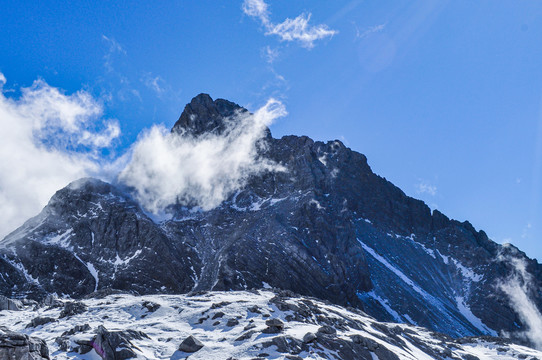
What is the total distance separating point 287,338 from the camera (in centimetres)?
4338

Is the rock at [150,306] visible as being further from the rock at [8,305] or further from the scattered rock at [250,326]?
the rock at [8,305]

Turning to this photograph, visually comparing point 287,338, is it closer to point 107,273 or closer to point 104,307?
point 104,307

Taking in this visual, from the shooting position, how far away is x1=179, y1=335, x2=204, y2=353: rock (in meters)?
42.7

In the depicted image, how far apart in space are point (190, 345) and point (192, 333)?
6790 mm

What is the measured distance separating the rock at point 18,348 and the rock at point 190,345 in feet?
55.6

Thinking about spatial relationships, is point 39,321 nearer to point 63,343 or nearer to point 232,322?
point 63,343

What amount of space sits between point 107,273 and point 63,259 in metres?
16.6

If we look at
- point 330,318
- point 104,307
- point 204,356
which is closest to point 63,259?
point 104,307

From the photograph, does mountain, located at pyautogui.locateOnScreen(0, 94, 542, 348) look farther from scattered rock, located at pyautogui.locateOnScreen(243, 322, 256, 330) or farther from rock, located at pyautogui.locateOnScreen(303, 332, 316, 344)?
rock, located at pyautogui.locateOnScreen(303, 332, 316, 344)

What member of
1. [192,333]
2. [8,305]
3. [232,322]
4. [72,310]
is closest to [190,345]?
[192,333]

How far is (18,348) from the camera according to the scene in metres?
26.2

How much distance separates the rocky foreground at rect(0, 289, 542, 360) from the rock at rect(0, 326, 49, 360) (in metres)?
0.05

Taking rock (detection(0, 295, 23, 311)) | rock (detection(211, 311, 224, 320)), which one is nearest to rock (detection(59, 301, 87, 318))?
rock (detection(0, 295, 23, 311))

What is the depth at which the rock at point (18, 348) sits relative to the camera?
1011 inches
